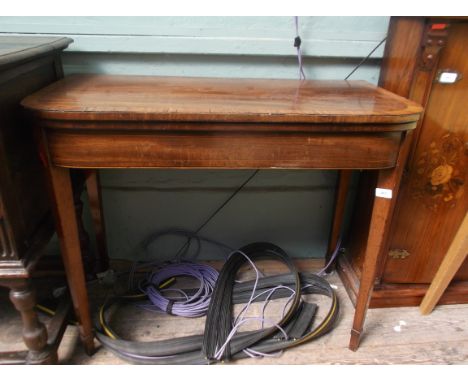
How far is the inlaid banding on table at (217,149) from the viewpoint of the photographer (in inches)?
27.6

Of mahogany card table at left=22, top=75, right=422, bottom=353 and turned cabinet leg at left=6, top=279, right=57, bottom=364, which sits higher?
mahogany card table at left=22, top=75, right=422, bottom=353

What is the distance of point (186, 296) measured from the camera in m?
1.17

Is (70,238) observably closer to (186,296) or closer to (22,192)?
(22,192)

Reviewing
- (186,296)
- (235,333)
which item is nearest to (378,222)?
(235,333)

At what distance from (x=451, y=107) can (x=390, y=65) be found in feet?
0.64

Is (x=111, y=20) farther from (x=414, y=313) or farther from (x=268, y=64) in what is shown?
(x=414, y=313)

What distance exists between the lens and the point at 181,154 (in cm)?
72

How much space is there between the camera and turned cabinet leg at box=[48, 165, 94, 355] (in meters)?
0.75

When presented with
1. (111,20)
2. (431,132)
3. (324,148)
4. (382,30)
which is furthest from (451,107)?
(111,20)

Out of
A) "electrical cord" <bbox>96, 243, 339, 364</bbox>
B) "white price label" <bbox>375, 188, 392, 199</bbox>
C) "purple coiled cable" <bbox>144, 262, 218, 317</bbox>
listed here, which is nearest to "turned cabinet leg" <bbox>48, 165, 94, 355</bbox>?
"electrical cord" <bbox>96, 243, 339, 364</bbox>

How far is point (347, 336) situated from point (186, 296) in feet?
1.66

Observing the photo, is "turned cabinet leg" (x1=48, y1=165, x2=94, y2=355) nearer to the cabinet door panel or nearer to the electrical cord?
the electrical cord

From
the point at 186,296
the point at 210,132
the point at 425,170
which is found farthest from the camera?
the point at 186,296

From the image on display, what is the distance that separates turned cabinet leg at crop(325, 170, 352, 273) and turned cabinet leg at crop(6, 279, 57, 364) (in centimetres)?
93
